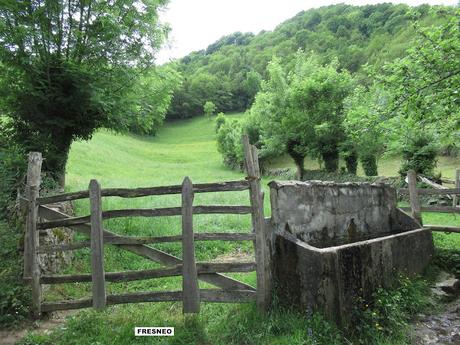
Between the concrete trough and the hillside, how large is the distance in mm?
66807

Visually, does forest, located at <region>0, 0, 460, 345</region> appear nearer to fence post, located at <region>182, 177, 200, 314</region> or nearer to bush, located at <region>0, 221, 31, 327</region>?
bush, located at <region>0, 221, 31, 327</region>

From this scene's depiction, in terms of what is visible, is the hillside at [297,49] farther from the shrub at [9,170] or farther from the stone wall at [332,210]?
the shrub at [9,170]

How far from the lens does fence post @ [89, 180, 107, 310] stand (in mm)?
4977

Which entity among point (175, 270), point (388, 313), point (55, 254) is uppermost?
point (55, 254)

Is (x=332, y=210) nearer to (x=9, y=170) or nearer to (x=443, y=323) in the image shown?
(x=443, y=323)

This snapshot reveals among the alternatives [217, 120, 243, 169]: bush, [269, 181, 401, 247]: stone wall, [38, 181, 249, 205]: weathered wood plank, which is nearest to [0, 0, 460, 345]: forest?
[38, 181, 249, 205]: weathered wood plank

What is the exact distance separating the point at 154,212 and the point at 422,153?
17964 mm

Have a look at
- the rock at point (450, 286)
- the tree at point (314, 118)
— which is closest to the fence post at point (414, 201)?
the rock at point (450, 286)

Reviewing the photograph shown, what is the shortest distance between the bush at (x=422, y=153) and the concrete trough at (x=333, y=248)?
1224 centimetres

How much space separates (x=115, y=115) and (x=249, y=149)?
5551 millimetres

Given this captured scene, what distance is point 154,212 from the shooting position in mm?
5082

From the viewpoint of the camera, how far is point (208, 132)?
80.0 meters

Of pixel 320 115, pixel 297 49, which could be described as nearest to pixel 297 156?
pixel 320 115

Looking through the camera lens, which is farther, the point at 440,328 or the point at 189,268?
the point at 440,328
